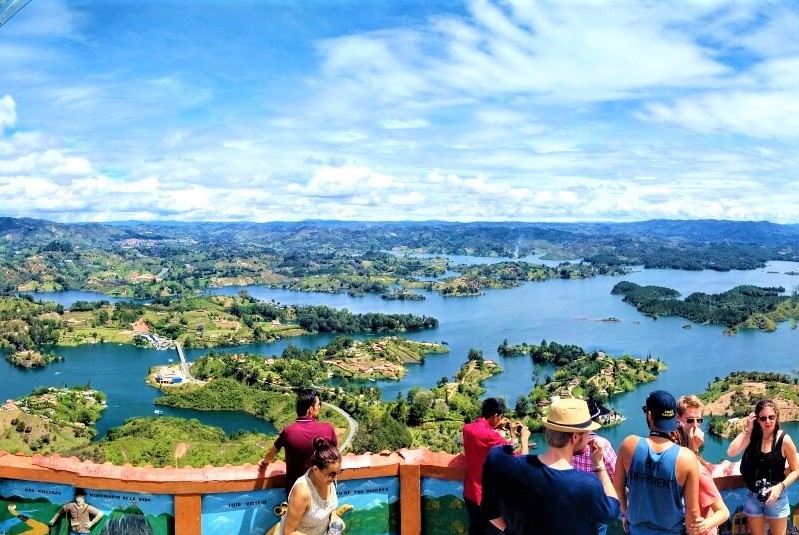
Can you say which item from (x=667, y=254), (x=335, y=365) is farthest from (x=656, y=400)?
(x=667, y=254)

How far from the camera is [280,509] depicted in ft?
9.43

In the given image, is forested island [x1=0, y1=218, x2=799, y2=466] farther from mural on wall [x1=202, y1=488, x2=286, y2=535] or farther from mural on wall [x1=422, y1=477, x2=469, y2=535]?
mural on wall [x1=422, y1=477, x2=469, y2=535]

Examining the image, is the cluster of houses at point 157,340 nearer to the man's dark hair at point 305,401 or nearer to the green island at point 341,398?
the green island at point 341,398

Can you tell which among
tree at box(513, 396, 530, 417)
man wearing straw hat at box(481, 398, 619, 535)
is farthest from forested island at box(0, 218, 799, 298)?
man wearing straw hat at box(481, 398, 619, 535)

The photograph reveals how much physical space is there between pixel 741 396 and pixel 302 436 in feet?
111

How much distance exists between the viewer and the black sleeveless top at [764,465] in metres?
2.76

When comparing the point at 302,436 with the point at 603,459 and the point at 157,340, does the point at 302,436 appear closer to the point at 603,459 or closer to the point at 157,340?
the point at 603,459

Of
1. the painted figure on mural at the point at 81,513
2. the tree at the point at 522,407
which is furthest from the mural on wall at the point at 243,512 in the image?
the tree at the point at 522,407

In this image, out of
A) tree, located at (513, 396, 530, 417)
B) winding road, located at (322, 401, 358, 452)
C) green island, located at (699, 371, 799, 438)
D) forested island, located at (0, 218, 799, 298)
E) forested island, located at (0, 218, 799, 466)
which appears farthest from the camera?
forested island, located at (0, 218, 799, 298)

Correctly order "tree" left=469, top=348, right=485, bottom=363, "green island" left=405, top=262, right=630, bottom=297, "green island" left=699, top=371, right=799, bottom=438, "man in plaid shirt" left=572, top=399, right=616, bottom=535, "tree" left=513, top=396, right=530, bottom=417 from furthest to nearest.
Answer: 1. "green island" left=405, top=262, right=630, bottom=297
2. "tree" left=469, top=348, right=485, bottom=363
3. "tree" left=513, top=396, right=530, bottom=417
4. "green island" left=699, top=371, right=799, bottom=438
5. "man in plaid shirt" left=572, top=399, right=616, bottom=535

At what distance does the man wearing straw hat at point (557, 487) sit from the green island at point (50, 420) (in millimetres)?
26025

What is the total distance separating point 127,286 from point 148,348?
43500 millimetres

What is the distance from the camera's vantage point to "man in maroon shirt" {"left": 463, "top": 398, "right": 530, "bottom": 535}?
2.72 metres

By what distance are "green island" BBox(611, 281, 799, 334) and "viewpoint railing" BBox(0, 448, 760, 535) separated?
2275 inches
